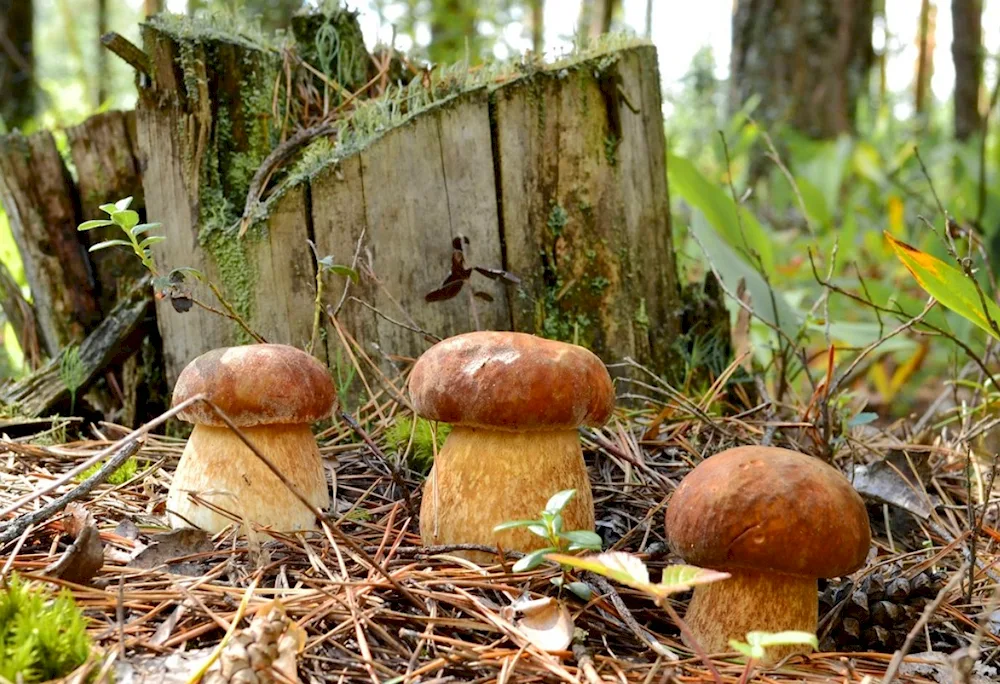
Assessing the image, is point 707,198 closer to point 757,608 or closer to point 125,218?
point 757,608

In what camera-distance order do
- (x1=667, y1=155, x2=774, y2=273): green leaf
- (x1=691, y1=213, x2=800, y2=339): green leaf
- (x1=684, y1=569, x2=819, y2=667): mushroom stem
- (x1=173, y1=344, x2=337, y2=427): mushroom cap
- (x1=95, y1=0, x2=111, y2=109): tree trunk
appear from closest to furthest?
(x1=684, y1=569, x2=819, y2=667): mushroom stem < (x1=173, y1=344, x2=337, y2=427): mushroom cap < (x1=691, y1=213, x2=800, y2=339): green leaf < (x1=667, y1=155, x2=774, y2=273): green leaf < (x1=95, y1=0, x2=111, y2=109): tree trunk

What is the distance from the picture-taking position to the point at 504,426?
2010 mm

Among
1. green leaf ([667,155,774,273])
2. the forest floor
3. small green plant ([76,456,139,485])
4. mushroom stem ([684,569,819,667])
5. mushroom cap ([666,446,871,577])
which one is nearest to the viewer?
the forest floor

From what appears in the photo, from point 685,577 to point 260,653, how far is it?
770mm

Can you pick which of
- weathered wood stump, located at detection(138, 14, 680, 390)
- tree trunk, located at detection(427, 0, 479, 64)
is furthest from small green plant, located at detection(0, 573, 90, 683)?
tree trunk, located at detection(427, 0, 479, 64)

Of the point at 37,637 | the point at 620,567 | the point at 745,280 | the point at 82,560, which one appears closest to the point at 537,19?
the point at 745,280

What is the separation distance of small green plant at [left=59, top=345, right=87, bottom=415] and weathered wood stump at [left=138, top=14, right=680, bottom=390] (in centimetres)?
34

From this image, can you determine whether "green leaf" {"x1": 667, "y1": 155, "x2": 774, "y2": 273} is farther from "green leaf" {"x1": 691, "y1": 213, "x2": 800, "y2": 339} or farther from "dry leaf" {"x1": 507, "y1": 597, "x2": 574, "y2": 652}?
"dry leaf" {"x1": 507, "y1": 597, "x2": 574, "y2": 652}

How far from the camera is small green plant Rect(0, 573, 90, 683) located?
1.40 m

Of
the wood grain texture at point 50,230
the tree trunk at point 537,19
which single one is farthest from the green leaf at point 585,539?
the tree trunk at point 537,19

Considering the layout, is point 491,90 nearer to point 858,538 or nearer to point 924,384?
point 858,538

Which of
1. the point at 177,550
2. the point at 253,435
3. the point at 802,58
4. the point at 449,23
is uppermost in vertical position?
the point at 449,23

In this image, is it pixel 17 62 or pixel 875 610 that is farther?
pixel 17 62

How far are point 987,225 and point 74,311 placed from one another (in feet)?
17.5
